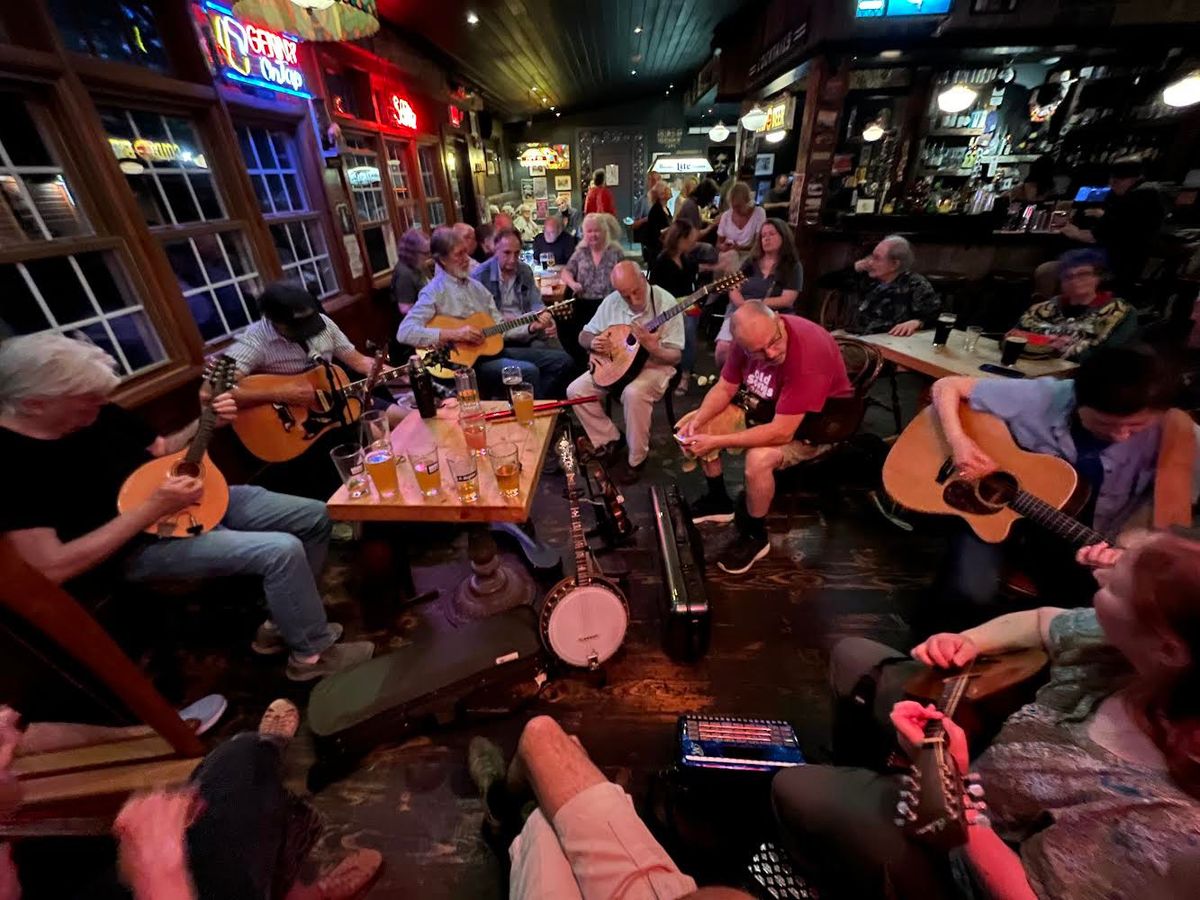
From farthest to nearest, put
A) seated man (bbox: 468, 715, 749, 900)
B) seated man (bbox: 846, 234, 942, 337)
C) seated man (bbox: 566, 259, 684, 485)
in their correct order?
1. seated man (bbox: 846, 234, 942, 337)
2. seated man (bbox: 566, 259, 684, 485)
3. seated man (bbox: 468, 715, 749, 900)

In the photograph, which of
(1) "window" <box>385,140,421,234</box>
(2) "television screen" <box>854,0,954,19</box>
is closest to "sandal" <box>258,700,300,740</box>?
(1) "window" <box>385,140,421,234</box>

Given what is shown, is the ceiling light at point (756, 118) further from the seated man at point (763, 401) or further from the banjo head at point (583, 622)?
the banjo head at point (583, 622)

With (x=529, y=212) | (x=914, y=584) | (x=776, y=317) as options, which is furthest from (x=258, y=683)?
(x=529, y=212)

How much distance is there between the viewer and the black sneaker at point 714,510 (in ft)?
9.25

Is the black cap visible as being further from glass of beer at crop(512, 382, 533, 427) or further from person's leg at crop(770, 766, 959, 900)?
person's leg at crop(770, 766, 959, 900)

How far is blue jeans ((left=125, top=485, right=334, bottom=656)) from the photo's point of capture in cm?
179

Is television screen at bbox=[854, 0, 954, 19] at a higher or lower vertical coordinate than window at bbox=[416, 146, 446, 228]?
higher

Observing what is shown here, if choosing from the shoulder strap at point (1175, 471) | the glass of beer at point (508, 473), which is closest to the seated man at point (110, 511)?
the glass of beer at point (508, 473)

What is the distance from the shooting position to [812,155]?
5.23m

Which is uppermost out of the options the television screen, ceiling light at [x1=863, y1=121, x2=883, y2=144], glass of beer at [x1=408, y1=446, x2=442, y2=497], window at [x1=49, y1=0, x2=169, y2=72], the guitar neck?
the television screen

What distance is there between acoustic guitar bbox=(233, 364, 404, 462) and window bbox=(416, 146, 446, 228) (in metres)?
4.85

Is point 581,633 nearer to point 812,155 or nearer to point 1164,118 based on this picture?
point 812,155

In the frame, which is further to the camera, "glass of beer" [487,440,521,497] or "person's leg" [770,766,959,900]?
"glass of beer" [487,440,521,497]

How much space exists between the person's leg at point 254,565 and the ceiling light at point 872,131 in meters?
7.13
